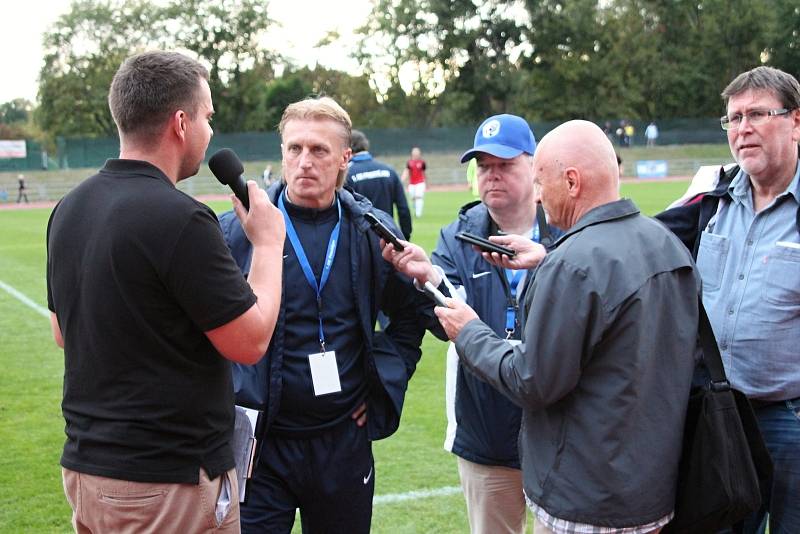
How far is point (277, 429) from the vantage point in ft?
11.4

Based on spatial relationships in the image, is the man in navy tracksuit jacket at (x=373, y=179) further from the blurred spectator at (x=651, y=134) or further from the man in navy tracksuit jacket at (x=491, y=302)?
Answer: the blurred spectator at (x=651, y=134)

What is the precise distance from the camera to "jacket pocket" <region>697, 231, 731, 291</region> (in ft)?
11.4

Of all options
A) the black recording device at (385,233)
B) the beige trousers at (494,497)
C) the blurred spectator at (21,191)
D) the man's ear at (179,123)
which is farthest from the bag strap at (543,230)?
the blurred spectator at (21,191)

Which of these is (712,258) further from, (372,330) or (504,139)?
(372,330)

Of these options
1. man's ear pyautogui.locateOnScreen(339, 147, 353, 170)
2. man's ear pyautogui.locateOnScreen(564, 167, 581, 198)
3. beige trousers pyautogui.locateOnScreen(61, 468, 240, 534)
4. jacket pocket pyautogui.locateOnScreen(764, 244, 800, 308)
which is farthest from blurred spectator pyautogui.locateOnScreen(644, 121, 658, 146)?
beige trousers pyautogui.locateOnScreen(61, 468, 240, 534)

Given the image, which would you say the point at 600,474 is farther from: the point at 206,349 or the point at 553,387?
the point at 206,349

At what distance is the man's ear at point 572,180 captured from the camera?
107 inches

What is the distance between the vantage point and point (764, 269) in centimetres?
331

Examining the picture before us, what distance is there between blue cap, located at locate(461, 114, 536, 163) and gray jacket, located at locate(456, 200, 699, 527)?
130 centimetres

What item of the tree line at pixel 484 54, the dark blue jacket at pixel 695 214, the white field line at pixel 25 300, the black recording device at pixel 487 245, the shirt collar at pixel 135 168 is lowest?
the white field line at pixel 25 300

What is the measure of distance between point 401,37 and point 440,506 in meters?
68.1

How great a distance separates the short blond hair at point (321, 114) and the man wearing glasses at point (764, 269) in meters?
1.56

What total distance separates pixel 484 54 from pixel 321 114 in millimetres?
69627

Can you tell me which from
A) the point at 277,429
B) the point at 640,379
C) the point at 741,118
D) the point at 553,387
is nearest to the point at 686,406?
the point at 640,379
